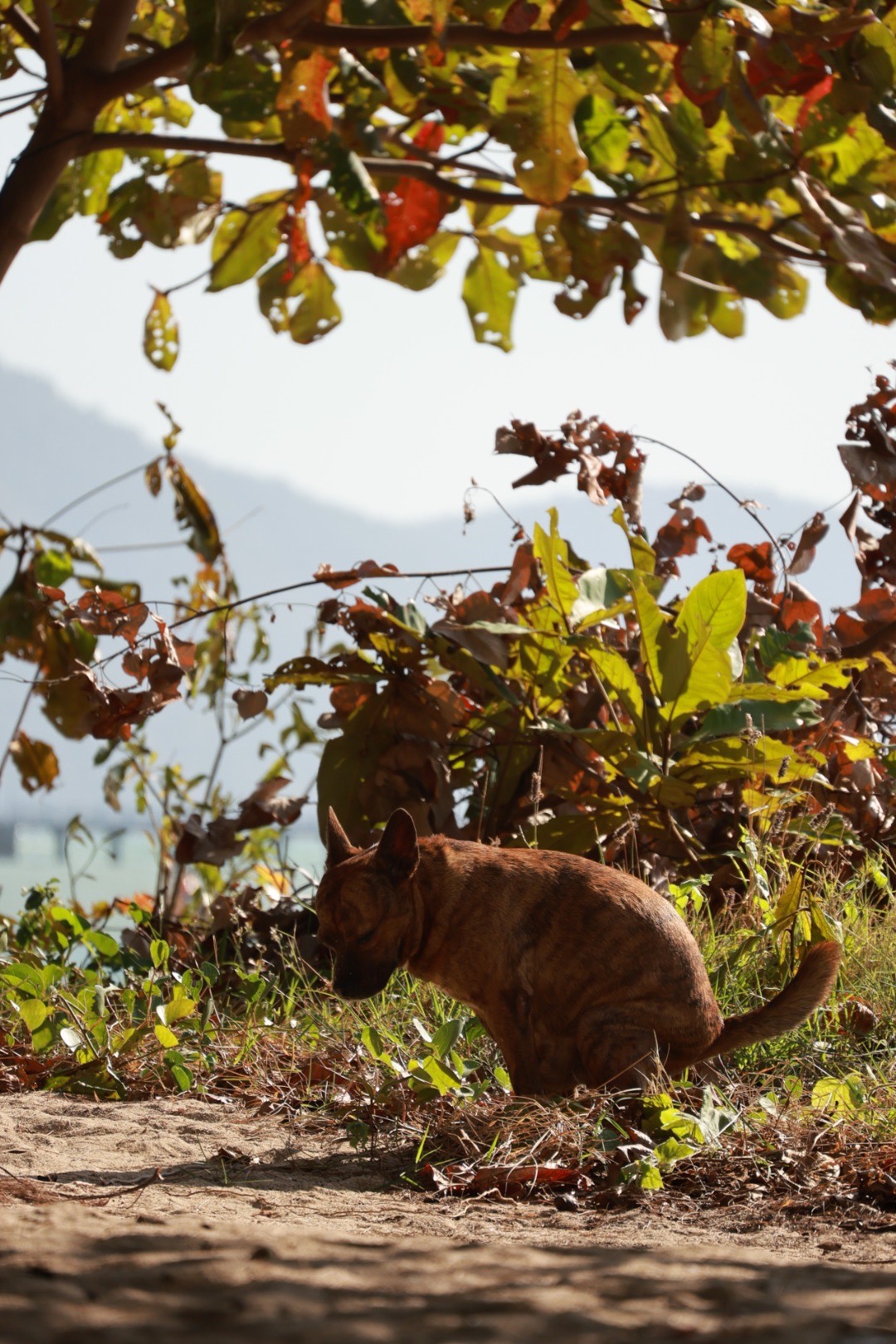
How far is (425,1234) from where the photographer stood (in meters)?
2.21

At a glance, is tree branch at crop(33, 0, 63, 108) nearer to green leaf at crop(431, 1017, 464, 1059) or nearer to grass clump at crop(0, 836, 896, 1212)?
grass clump at crop(0, 836, 896, 1212)

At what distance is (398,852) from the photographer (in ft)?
10.5

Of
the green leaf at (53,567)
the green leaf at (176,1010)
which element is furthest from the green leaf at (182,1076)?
the green leaf at (53,567)

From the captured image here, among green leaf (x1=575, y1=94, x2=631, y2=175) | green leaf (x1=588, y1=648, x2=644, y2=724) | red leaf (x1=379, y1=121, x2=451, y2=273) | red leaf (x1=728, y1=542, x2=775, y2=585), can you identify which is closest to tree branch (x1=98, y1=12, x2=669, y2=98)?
red leaf (x1=379, y1=121, x2=451, y2=273)

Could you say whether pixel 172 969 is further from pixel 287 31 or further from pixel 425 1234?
pixel 287 31

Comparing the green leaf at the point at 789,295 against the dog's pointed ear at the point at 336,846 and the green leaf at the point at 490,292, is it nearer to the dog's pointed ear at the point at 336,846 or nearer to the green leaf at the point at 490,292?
the green leaf at the point at 490,292

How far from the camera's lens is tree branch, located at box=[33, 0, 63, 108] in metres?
3.99

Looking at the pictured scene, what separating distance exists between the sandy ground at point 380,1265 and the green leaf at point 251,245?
14.4 feet

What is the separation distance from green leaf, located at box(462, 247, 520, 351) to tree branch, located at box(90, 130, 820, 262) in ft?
3.53

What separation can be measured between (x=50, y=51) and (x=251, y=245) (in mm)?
1871

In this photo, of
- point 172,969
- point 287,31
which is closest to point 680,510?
point 287,31

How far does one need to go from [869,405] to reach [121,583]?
3.14 m

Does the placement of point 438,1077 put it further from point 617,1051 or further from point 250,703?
point 250,703

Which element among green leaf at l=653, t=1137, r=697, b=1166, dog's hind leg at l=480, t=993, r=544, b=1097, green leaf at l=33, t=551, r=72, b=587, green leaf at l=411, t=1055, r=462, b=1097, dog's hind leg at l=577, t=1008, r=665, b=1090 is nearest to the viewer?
green leaf at l=653, t=1137, r=697, b=1166
